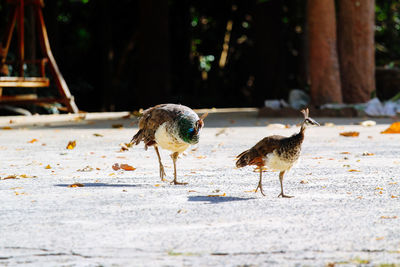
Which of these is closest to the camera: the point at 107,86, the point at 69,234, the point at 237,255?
the point at 237,255

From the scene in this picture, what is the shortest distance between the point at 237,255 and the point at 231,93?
23835 mm

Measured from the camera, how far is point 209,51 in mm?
27719

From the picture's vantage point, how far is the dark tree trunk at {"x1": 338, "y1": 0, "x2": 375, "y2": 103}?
56.2 feet

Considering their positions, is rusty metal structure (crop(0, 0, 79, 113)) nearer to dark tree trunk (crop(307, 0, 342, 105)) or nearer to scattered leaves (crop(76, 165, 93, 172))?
dark tree trunk (crop(307, 0, 342, 105))

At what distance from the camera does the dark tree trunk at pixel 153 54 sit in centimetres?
2022

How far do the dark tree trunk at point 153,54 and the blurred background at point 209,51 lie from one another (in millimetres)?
26

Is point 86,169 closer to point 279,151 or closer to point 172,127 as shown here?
point 172,127

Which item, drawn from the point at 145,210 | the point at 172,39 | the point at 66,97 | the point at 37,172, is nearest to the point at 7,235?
the point at 145,210

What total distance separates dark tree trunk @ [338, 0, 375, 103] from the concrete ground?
25.6ft

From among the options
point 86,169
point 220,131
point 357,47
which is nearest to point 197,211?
point 86,169

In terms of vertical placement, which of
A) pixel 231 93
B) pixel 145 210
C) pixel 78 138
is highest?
pixel 145 210

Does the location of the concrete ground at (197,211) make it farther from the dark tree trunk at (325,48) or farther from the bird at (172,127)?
the dark tree trunk at (325,48)

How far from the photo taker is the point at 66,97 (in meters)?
16.7

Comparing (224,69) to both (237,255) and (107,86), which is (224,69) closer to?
(107,86)
